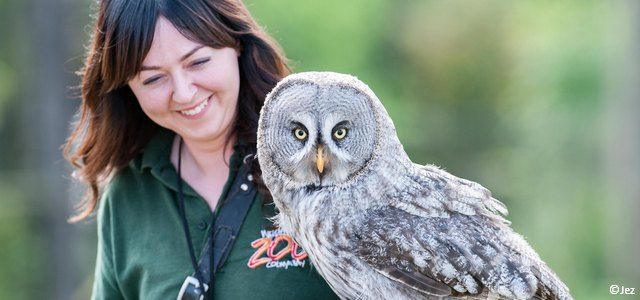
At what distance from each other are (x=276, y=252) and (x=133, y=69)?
32.5 inches

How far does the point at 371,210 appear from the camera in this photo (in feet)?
9.29

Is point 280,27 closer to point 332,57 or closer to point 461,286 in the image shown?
point 332,57

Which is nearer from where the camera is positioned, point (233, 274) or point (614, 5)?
point (233, 274)

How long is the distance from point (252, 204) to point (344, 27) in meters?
9.63

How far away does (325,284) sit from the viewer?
10.1 feet

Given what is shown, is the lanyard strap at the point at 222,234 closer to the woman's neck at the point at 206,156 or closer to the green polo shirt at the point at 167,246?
the green polo shirt at the point at 167,246

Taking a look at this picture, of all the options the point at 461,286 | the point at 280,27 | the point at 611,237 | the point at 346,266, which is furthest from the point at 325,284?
the point at 280,27

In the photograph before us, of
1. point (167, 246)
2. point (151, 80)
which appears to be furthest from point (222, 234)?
point (151, 80)

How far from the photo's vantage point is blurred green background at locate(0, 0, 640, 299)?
9.87 m

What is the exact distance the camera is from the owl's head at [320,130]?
2.81 metres

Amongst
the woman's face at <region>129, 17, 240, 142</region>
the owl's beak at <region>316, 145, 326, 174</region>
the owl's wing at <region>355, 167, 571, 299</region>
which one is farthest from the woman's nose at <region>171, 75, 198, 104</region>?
the owl's wing at <region>355, 167, 571, 299</region>

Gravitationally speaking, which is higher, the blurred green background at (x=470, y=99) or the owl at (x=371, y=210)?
the blurred green background at (x=470, y=99)

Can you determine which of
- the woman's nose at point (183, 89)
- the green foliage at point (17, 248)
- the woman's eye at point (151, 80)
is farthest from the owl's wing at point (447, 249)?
the green foliage at point (17, 248)

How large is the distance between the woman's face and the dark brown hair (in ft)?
0.12
